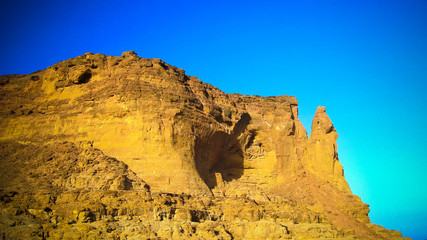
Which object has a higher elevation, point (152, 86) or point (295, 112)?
point (295, 112)

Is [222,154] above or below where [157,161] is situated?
above

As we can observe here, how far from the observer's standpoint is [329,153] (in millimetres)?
36719

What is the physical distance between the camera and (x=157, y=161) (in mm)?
27281

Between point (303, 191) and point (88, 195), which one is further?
point (303, 191)

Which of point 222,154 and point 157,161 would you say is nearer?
point 157,161

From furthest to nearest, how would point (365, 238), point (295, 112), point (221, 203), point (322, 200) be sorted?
1. point (295, 112)
2. point (322, 200)
3. point (365, 238)
4. point (221, 203)

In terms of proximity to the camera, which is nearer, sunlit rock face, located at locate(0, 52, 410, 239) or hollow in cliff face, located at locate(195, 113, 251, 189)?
sunlit rock face, located at locate(0, 52, 410, 239)

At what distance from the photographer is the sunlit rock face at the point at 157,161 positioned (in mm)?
22406

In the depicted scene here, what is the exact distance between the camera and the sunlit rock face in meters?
22.4

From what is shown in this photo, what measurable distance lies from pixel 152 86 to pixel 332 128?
15.5 metres

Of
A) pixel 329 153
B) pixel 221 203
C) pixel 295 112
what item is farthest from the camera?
pixel 295 112

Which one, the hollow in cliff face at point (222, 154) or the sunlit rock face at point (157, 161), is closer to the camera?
the sunlit rock face at point (157, 161)

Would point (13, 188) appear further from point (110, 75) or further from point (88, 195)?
point (110, 75)

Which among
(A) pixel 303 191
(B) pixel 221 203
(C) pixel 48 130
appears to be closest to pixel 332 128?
(A) pixel 303 191
